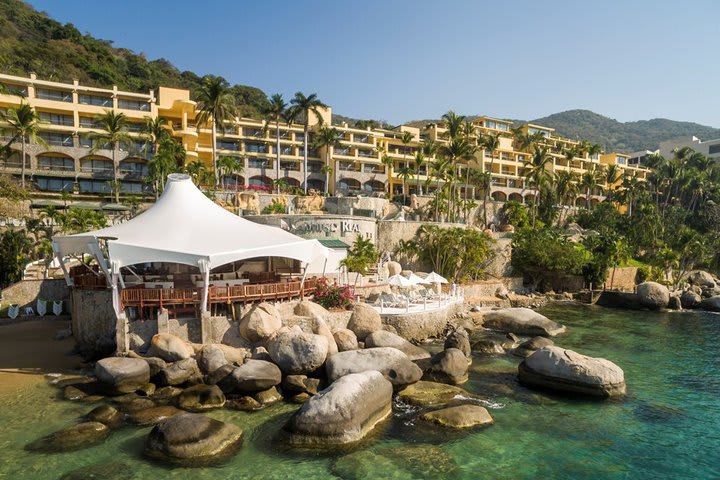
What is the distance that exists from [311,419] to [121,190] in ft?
169

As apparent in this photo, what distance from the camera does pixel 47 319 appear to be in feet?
86.9

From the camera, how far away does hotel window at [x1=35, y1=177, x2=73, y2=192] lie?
172 feet

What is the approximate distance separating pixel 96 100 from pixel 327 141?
100ft

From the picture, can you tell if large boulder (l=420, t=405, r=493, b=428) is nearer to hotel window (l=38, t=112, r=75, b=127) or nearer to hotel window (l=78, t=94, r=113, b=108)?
hotel window (l=38, t=112, r=75, b=127)

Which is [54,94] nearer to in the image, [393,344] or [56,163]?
[56,163]

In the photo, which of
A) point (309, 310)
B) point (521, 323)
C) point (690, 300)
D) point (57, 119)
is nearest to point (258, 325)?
point (309, 310)

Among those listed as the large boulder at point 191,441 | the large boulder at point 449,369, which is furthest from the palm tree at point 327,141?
the large boulder at point 191,441

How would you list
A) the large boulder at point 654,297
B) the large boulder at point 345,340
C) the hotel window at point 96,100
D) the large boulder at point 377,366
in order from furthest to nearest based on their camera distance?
the hotel window at point 96,100
the large boulder at point 654,297
the large boulder at point 345,340
the large boulder at point 377,366

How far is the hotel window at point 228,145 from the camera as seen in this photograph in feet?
219

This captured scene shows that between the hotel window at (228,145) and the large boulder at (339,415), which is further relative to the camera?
the hotel window at (228,145)

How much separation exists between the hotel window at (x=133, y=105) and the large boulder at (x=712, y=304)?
2651 inches

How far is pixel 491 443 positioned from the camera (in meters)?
13.5

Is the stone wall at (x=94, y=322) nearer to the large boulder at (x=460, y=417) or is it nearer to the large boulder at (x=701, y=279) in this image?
the large boulder at (x=460, y=417)

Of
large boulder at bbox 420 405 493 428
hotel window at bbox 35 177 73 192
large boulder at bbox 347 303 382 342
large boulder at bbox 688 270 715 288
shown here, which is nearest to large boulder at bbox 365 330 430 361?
large boulder at bbox 347 303 382 342
